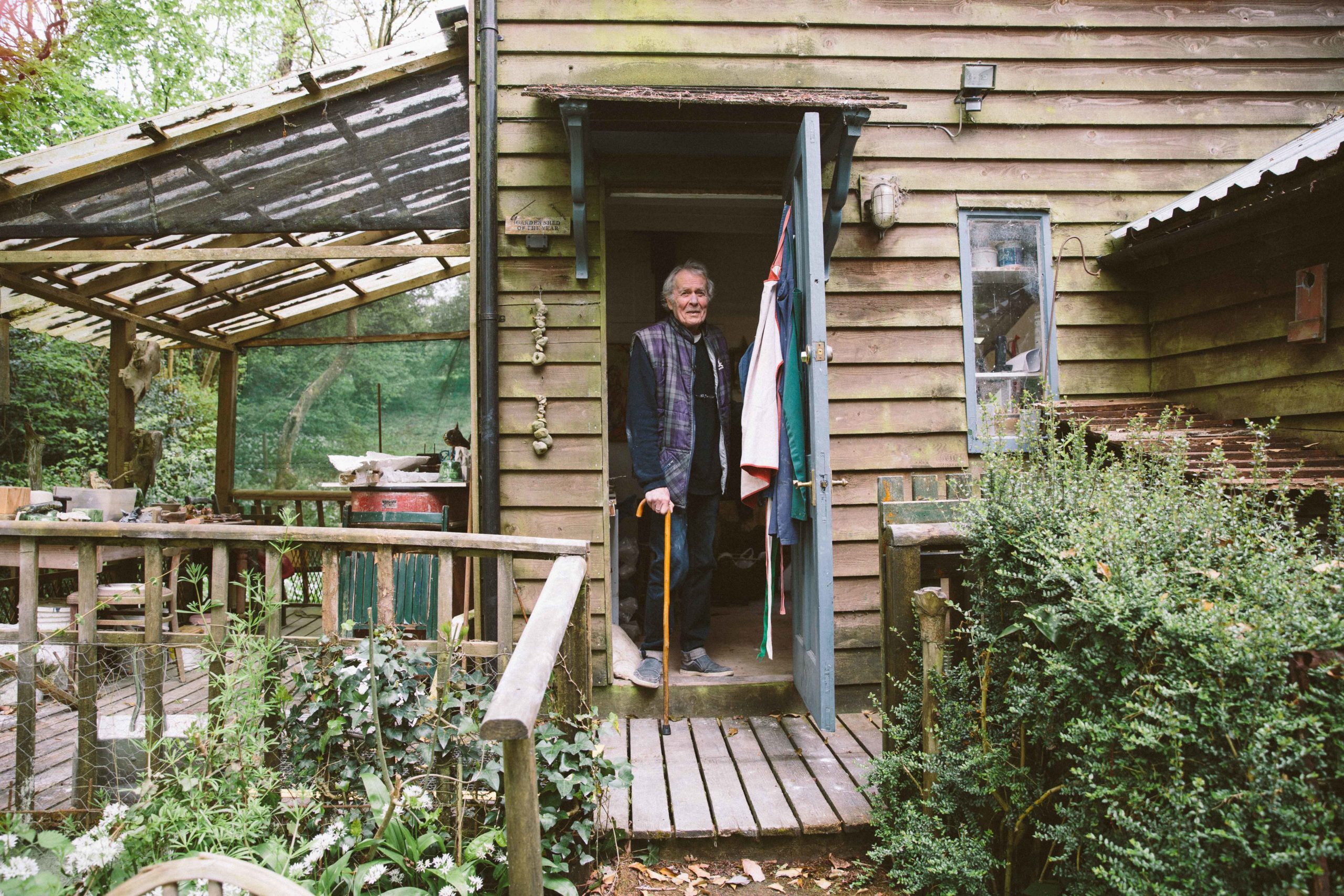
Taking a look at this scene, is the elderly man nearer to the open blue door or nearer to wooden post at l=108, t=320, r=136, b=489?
the open blue door

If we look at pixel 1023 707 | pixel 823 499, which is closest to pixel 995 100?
pixel 823 499

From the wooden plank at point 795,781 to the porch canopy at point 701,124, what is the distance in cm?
221

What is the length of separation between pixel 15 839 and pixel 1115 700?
2385 millimetres

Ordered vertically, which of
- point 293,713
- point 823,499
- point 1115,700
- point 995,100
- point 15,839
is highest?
point 995,100

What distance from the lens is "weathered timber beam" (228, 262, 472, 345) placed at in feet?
21.7

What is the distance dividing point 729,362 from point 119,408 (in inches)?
179

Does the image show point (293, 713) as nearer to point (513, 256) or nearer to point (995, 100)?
point (513, 256)

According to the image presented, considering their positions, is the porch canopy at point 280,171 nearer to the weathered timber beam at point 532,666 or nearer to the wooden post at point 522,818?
the weathered timber beam at point 532,666

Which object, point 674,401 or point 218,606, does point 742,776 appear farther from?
point 218,606

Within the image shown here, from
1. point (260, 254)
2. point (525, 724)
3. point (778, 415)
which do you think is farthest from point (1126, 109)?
point (260, 254)

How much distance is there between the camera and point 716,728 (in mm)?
3086

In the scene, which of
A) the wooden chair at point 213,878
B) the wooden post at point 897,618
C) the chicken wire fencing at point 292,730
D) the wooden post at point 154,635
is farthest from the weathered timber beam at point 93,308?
the wooden post at point 897,618

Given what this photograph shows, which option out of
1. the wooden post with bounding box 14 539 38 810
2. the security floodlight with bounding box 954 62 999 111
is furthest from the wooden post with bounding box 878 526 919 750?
the wooden post with bounding box 14 539 38 810

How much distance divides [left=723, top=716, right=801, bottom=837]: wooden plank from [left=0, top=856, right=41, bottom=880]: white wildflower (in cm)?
184
